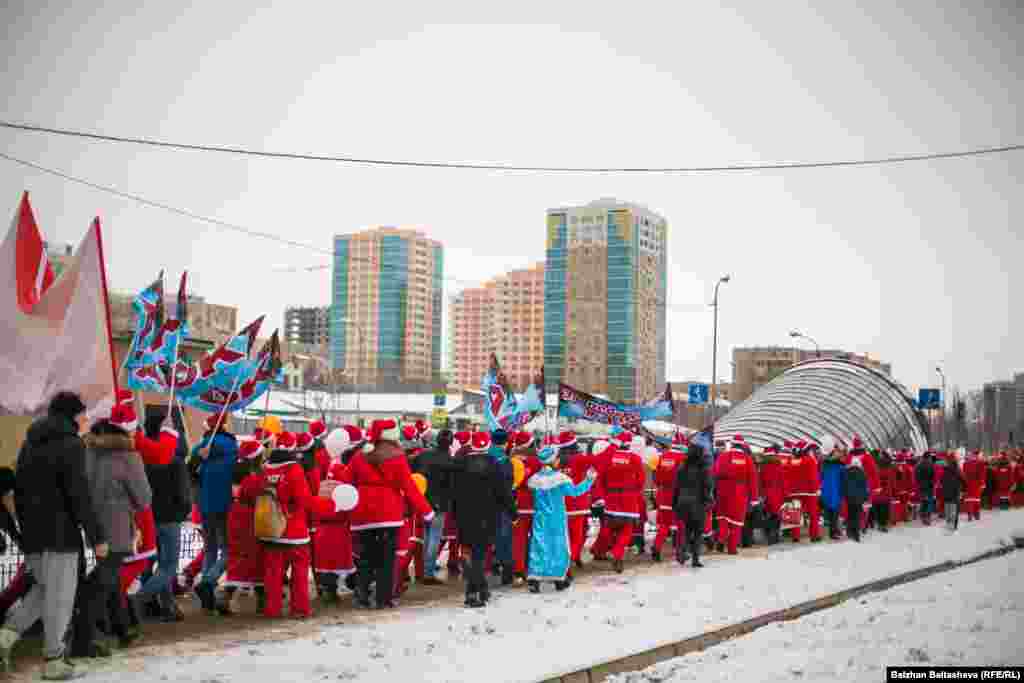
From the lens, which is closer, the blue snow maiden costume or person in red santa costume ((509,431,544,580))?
the blue snow maiden costume

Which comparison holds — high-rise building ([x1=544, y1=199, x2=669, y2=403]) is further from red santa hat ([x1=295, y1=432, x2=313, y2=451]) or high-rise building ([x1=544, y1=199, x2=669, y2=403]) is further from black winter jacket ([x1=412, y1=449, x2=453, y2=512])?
red santa hat ([x1=295, y1=432, x2=313, y2=451])

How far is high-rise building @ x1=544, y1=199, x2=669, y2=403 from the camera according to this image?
73.3 metres

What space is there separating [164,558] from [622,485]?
705 cm

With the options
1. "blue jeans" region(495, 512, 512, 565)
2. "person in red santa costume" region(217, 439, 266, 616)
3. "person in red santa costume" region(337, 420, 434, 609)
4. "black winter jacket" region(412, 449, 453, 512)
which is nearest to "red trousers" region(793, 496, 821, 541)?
"blue jeans" region(495, 512, 512, 565)

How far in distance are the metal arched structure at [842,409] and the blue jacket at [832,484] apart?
17855 mm

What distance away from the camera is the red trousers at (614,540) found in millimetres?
14000

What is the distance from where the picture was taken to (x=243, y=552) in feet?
33.2

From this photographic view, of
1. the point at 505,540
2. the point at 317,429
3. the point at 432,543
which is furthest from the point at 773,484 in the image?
the point at 317,429

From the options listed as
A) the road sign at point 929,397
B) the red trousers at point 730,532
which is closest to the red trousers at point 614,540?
the red trousers at point 730,532

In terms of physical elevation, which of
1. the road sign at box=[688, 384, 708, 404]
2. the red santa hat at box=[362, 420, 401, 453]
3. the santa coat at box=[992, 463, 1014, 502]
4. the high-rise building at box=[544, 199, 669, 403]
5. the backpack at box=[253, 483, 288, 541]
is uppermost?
the high-rise building at box=[544, 199, 669, 403]

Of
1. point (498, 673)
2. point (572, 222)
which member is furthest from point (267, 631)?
point (572, 222)

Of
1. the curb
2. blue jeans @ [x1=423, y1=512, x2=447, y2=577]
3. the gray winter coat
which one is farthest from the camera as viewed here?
blue jeans @ [x1=423, y1=512, x2=447, y2=577]

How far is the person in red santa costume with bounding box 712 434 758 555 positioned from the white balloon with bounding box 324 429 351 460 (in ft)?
24.0

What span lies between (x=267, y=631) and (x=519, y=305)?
110m
